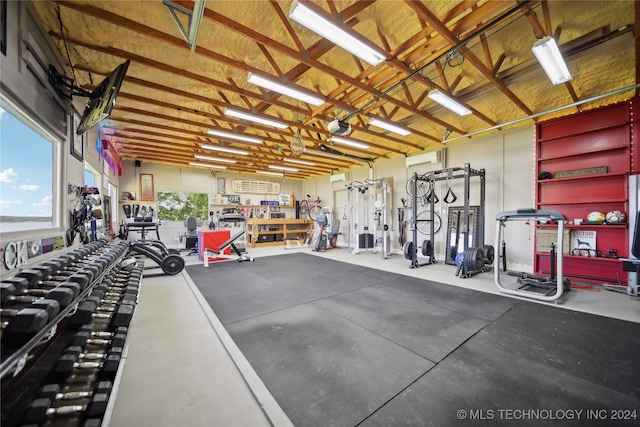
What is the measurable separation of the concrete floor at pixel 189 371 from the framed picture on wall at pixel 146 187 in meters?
7.02

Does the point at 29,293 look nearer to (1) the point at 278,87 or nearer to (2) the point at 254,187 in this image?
(1) the point at 278,87

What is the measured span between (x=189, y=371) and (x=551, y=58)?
5174 mm

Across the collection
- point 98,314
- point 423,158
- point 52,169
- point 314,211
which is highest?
point 423,158

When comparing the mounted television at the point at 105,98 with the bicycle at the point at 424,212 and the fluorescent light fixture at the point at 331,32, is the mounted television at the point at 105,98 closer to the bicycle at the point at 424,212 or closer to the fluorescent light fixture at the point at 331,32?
the fluorescent light fixture at the point at 331,32

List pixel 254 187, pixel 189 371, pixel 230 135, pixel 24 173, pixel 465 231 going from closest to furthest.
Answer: pixel 189 371 < pixel 24 173 < pixel 465 231 < pixel 230 135 < pixel 254 187

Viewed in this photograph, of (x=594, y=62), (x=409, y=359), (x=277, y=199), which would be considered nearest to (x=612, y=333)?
(x=409, y=359)

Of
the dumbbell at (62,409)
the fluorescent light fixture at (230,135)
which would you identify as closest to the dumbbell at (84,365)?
the dumbbell at (62,409)

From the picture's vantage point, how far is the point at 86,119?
9.98 ft

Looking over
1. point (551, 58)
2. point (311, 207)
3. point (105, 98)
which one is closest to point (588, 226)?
point (551, 58)

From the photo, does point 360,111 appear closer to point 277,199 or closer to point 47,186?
point 47,186

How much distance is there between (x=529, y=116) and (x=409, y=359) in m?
5.27

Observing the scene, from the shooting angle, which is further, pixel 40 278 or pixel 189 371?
pixel 189 371

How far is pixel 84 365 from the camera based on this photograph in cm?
144

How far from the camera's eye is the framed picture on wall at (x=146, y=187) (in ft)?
29.7
